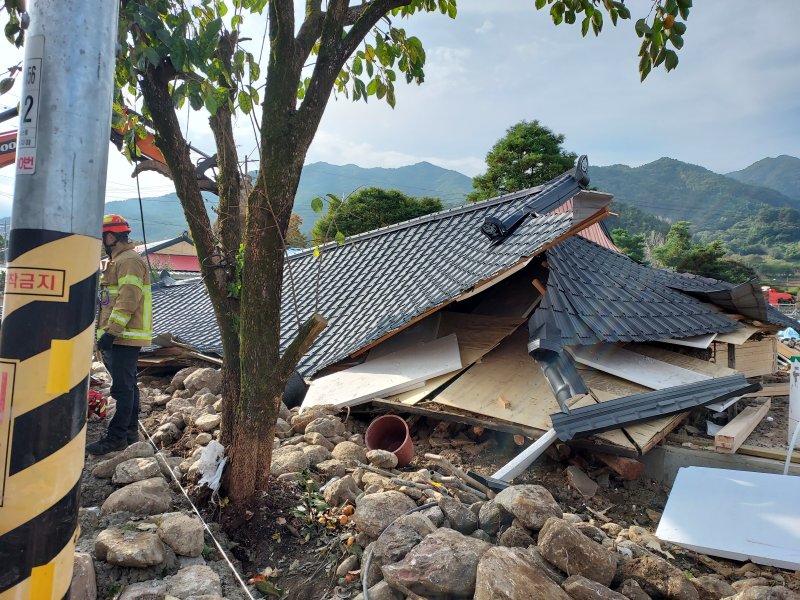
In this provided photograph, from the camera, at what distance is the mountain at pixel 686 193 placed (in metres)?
92.6

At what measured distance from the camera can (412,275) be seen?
8.15m

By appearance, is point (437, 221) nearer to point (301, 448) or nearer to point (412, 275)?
point (412, 275)

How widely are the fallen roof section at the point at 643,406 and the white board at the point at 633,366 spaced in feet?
0.69

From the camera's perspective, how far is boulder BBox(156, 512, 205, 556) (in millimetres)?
2668

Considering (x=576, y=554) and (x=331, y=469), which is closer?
(x=576, y=554)

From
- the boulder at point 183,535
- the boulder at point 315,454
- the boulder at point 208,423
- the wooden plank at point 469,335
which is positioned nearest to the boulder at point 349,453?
the boulder at point 315,454

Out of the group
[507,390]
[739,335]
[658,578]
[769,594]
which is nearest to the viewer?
[769,594]

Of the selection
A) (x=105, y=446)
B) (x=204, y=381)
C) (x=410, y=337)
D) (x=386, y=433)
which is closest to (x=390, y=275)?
(x=410, y=337)

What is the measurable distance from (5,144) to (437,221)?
7822 mm

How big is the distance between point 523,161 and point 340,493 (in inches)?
872

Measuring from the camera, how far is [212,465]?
327 centimetres

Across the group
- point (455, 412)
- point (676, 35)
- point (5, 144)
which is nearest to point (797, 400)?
point (455, 412)

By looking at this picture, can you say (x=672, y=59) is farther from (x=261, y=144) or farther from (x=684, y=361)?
(x=684, y=361)

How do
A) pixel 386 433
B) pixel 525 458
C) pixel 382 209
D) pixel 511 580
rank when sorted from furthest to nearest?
pixel 382 209, pixel 386 433, pixel 525 458, pixel 511 580
